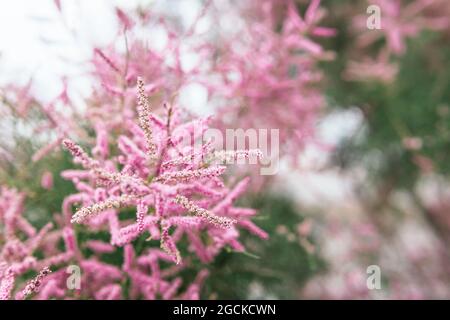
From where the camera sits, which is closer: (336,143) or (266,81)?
(266,81)

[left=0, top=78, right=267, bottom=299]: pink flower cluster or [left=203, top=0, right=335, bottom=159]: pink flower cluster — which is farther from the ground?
[left=203, top=0, right=335, bottom=159]: pink flower cluster

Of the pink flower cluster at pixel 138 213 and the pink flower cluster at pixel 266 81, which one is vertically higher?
the pink flower cluster at pixel 266 81

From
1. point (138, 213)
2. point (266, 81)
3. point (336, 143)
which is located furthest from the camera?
point (336, 143)

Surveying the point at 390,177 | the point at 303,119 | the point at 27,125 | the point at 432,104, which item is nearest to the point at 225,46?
the point at 303,119

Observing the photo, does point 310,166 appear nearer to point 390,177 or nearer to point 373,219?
point 390,177

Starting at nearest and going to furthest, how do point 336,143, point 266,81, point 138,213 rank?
point 138,213
point 266,81
point 336,143

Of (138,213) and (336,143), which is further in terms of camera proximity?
(336,143)

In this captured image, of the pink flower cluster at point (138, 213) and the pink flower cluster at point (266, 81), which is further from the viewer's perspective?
the pink flower cluster at point (266, 81)

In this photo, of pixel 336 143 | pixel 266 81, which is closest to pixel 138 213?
pixel 266 81

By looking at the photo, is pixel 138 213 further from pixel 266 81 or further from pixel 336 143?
pixel 336 143

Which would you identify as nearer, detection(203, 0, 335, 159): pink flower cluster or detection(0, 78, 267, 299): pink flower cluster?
detection(0, 78, 267, 299): pink flower cluster

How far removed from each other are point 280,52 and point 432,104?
0.98 meters

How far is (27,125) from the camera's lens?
114 cm

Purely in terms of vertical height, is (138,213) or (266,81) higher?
(266,81)
